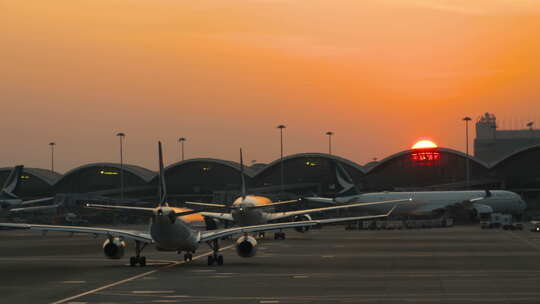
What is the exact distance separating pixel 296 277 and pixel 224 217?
45685 millimetres

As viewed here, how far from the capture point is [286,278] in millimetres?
36438

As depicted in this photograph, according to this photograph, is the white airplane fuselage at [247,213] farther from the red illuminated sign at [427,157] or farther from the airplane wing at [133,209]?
the red illuminated sign at [427,157]

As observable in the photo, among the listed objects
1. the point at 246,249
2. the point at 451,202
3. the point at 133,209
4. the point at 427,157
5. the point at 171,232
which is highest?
the point at 427,157

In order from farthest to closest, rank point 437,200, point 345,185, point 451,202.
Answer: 1. point 345,185
2. point 437,200
3. point 451,202

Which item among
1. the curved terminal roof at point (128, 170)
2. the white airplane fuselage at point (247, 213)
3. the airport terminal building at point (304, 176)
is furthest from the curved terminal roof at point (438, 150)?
the white airplane fuselage at point (247, 213)

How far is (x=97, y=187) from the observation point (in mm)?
177250

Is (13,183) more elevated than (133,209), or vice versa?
(13,183)

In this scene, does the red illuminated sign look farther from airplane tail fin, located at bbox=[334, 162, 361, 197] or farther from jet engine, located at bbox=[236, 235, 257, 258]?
jet engine, located at bbox=[236, 235, 257, 258]

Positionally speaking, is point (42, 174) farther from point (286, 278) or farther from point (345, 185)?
point (286, 278)

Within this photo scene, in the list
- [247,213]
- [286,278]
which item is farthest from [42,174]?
[286,278]

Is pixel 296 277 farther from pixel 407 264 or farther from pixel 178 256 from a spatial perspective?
pixel 178 256

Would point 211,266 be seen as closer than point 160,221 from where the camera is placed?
No

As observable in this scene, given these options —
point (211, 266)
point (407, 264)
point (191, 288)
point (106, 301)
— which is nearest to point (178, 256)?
point (211, 266)

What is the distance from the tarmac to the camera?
28844 millimetres
